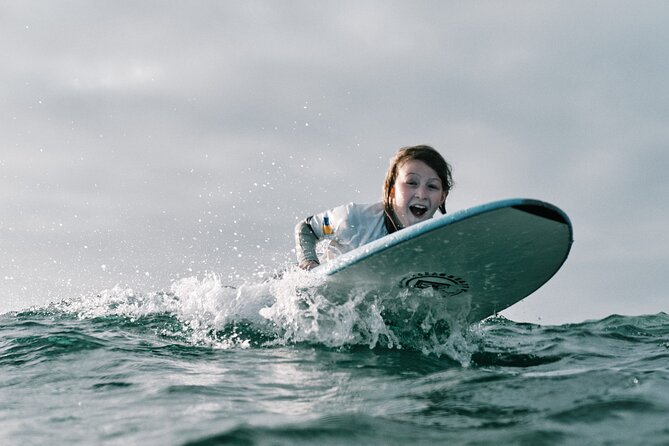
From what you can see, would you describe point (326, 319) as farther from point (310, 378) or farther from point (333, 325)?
point (310, 378)

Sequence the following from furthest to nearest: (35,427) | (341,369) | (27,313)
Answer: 1. (27,313)
2. (341,369)
3. (35,427)

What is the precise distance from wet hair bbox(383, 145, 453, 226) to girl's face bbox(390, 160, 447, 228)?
59 mm

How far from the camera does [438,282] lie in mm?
4895

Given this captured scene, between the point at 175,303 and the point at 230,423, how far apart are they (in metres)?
4.68

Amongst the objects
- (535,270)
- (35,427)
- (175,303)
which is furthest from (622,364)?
(175,303)

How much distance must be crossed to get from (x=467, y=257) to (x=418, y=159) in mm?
1297

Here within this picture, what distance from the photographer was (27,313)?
8867 mm

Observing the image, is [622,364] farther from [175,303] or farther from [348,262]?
[175,303]

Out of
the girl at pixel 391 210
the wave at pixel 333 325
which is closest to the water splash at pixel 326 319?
the wave at pixel 333 325

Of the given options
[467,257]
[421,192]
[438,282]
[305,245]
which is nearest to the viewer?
[467,257]

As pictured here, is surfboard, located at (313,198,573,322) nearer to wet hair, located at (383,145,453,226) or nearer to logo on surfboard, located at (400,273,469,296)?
logo on surfboard, located at (400,273,469,296)

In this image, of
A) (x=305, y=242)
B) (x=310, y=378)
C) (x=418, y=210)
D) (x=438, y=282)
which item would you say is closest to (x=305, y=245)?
(x=305, y=242)

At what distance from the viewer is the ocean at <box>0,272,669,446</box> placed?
8.82 feet

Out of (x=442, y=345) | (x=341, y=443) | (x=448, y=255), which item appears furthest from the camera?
(x=442, y=345)
